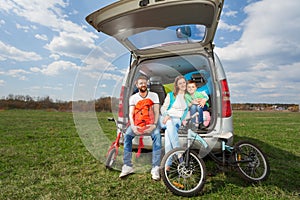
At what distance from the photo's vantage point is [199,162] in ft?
8.13

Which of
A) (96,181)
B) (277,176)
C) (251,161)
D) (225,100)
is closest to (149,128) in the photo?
(96,181)

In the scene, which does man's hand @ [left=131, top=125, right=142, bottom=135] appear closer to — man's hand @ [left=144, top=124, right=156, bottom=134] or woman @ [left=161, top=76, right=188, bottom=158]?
man's hand @ [left=144, top=124, right=156, bottom=134]

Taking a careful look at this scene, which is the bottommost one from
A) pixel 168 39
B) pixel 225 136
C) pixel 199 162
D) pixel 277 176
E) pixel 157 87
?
pixel 277 176

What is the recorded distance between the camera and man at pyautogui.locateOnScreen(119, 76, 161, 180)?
9.43 feet

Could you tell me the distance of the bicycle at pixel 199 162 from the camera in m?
2.43

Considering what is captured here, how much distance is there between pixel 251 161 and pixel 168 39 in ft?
6.06

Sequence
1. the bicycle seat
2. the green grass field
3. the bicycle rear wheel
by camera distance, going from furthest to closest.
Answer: the bicycle rear wheel, the bicycle seat, the green grass field

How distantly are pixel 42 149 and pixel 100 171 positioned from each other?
1989 mm

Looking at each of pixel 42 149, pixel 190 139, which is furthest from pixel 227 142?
pixel 42 149

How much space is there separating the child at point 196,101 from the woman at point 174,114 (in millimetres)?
115

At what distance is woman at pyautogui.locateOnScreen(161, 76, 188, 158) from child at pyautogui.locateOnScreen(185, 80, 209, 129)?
0.38 feet

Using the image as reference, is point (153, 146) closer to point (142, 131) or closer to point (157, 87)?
point (142, 131)

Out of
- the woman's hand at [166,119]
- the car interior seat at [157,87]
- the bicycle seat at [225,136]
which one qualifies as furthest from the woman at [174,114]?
the car interior seat at [157,87]

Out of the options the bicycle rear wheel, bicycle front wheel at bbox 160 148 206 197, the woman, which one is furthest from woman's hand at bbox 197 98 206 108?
bicycle front wheel at bbox 160 148 206 197
